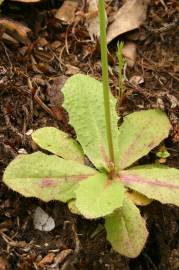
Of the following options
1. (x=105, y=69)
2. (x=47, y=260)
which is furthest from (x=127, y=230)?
(x=105, y=69)

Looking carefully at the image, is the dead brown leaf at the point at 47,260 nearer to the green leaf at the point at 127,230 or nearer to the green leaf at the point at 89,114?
the green leaf at the point at 127,230

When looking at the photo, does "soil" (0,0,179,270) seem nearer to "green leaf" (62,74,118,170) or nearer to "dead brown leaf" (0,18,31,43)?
"dead brown leaf" (0,18,31,43)

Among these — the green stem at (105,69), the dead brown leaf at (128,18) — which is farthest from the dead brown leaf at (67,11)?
the green stem at (105,69)

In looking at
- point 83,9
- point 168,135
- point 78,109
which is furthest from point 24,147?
point 83,9

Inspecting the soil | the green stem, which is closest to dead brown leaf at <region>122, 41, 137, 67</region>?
the soil

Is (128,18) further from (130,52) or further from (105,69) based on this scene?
(105,69)
